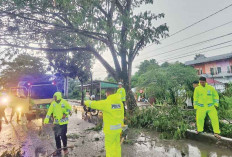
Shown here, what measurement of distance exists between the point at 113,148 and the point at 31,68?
3540 centimetres

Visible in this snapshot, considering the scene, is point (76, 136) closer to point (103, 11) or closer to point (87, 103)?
point (87, 103)

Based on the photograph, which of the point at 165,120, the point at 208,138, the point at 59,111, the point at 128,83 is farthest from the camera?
the point at 128,83

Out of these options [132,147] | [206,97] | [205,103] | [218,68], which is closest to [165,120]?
[205,103]

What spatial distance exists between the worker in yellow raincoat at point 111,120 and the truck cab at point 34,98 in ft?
33.1

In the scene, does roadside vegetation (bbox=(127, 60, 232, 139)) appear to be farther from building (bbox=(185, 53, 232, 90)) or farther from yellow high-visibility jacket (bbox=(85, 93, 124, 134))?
building (bbox=(185, 53, 232, 90))

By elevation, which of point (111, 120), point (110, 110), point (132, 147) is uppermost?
point (110, 110)

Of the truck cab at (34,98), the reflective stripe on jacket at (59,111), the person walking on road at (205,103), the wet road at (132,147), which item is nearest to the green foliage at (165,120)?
the wet road at (132,147)

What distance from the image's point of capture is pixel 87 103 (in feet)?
13.0

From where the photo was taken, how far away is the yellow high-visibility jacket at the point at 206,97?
19.5 ft

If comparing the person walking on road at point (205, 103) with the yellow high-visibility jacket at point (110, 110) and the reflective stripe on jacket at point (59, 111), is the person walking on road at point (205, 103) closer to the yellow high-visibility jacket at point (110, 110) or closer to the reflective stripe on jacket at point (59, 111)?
the yellow high-visibility jacket at point (110, 110)

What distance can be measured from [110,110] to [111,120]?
0.23 meters

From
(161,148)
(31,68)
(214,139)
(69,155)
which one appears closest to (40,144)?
(69,155)

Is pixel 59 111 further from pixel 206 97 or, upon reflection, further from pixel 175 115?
pixel 175 115

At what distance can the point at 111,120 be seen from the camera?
157 inches
